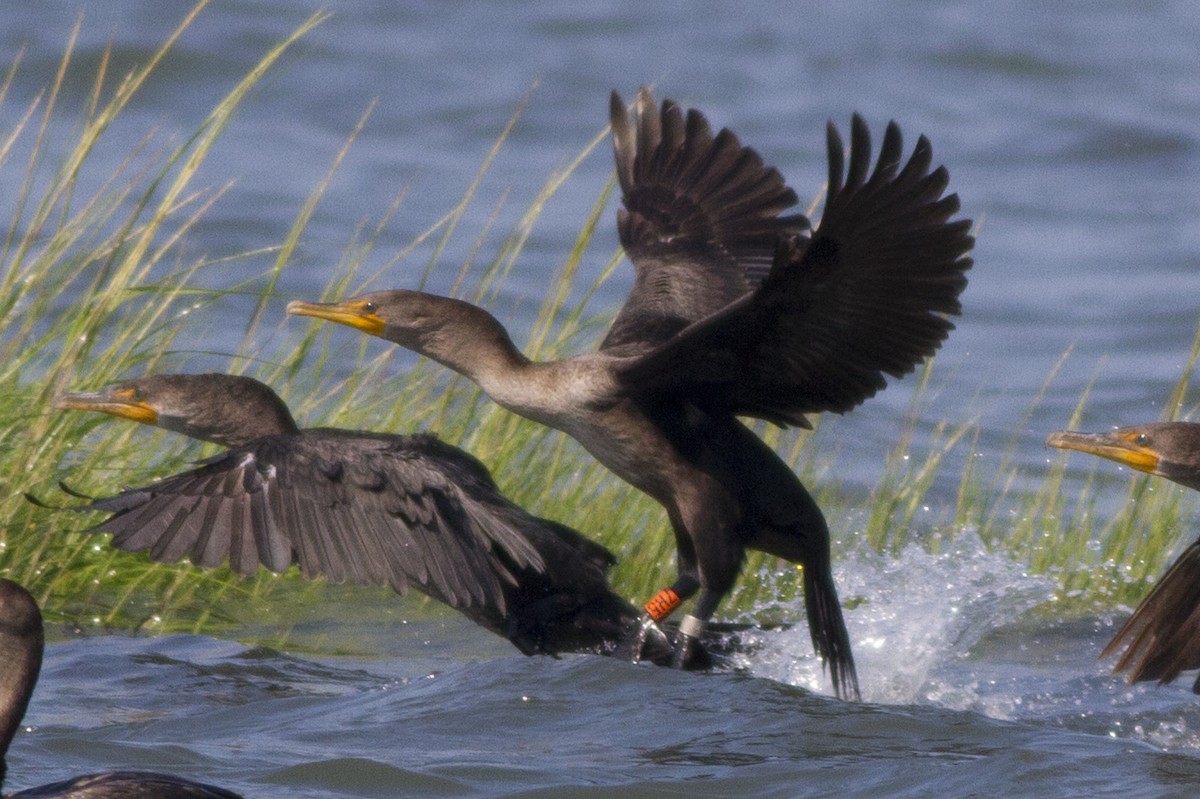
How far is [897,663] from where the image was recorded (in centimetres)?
632

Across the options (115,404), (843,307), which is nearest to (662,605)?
(843,307)

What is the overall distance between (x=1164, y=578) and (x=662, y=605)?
1407 mm

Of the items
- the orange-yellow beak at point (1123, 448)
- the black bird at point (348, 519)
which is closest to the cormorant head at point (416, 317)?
the black bird at point (348, 519)

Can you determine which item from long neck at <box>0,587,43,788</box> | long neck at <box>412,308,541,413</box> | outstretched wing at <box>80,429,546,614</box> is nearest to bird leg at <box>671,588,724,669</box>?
outstretched wing at <box>80,429,546,614</box>

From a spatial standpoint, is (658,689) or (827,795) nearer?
(827,795)

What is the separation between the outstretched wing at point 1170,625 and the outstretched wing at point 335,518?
5.55 feet

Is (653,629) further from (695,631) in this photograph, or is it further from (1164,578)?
(1164,578)

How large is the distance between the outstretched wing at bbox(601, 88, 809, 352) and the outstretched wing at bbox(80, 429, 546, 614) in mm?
1122

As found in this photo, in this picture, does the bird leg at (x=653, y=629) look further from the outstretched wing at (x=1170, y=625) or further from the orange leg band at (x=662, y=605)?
the outstretched wing at (x=1170, y=625)

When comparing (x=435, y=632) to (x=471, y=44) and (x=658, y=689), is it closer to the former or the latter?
(x=658, y=689)

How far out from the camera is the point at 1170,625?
5.82m

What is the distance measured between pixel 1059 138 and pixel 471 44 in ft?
18.7

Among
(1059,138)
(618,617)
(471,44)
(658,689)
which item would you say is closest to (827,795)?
(658,689)

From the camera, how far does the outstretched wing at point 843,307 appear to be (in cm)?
519
